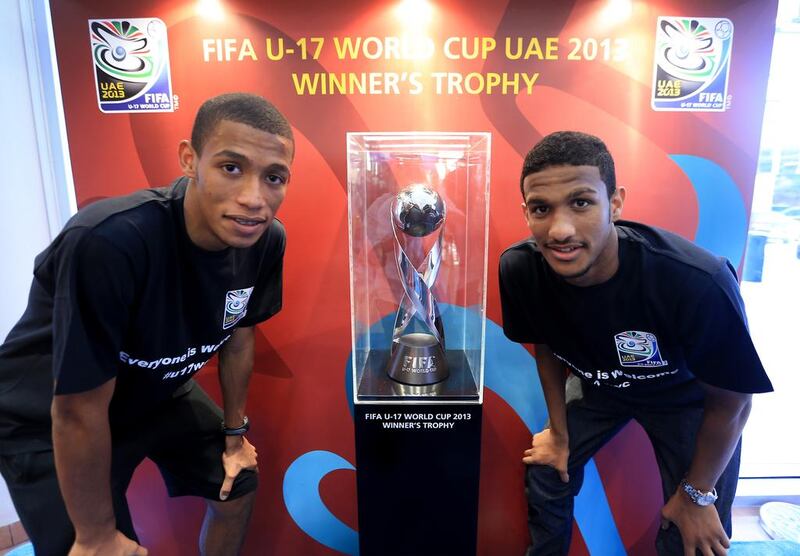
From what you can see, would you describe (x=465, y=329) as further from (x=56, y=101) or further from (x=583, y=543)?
(x=56, y=101)

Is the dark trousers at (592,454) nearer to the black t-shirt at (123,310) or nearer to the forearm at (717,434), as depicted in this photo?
the forearm at (717,434)

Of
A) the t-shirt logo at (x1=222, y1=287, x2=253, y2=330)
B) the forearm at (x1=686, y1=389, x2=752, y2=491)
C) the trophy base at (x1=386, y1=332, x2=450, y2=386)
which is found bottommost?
the forearm at (x1=686, y1=389, x2=752, y2=491)

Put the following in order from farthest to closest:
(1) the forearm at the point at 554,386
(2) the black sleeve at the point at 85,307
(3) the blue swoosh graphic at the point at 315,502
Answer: (3) the blue swoosh graphic at the point at 315,502
(1) the forearm at the point at 554,386
(2) the black sleeve at the point at 85,307

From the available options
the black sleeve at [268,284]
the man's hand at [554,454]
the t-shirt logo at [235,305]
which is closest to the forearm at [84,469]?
the t-shirt logo at [235,305]

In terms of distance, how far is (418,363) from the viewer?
139 centimetres

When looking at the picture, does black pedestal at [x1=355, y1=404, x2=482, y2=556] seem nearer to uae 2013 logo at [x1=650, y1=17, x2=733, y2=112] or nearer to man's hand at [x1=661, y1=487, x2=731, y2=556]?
man's hand at [x1=661, y1=487, x2=731, y2=556]

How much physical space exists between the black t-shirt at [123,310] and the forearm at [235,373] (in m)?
0.13

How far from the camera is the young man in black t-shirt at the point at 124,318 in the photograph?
3.12ft

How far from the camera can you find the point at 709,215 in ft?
5.50

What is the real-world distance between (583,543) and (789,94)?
2.11 meters

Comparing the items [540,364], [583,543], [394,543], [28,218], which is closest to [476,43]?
[540,364]

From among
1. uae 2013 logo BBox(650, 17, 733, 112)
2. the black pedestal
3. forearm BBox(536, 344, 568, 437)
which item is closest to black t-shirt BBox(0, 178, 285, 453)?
the black pedestal

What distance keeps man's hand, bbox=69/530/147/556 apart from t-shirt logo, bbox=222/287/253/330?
0.55m

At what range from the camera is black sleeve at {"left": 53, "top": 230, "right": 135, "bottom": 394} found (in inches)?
36.3
